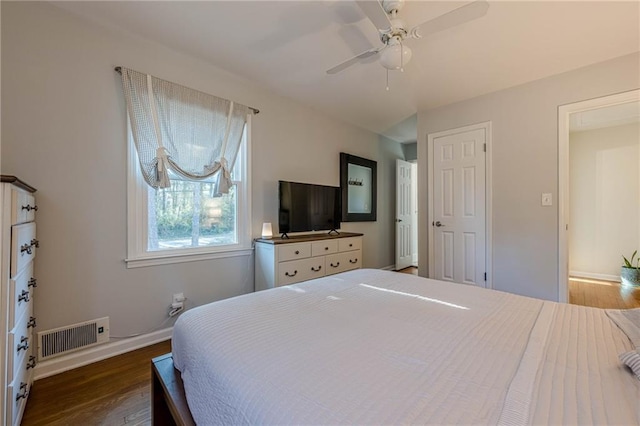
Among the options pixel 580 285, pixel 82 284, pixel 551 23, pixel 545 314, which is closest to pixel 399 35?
pixel 551 23

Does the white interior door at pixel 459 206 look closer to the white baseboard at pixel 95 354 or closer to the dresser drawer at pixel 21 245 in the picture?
the white baseboard at pixel 95 354

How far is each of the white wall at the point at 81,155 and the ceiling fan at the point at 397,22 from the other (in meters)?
1.71

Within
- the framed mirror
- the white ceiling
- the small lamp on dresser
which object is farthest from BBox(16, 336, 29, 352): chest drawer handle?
the framed mirror

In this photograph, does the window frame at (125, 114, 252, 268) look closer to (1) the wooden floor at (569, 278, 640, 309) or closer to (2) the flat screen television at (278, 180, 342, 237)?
(2) the flat screen television at (278, 180, 342, 237)

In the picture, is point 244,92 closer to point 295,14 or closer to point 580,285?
point 295,14

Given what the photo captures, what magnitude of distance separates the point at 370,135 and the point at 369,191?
948 millimetres

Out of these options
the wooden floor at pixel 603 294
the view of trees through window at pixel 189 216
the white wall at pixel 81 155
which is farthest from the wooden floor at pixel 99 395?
the wooden floor at pixel 603 294

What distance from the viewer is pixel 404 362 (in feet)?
2.50

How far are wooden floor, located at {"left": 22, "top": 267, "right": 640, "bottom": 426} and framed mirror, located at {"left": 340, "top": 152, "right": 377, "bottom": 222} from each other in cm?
282

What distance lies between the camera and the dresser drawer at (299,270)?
268cm

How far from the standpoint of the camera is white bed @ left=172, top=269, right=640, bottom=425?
0.59m

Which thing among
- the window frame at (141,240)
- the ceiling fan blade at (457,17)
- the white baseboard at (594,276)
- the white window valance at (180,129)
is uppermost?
the ceiling fan blade at (457,17)

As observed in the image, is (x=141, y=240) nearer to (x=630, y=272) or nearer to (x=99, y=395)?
(x=99, y=395)

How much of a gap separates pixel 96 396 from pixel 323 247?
6.97 ft
